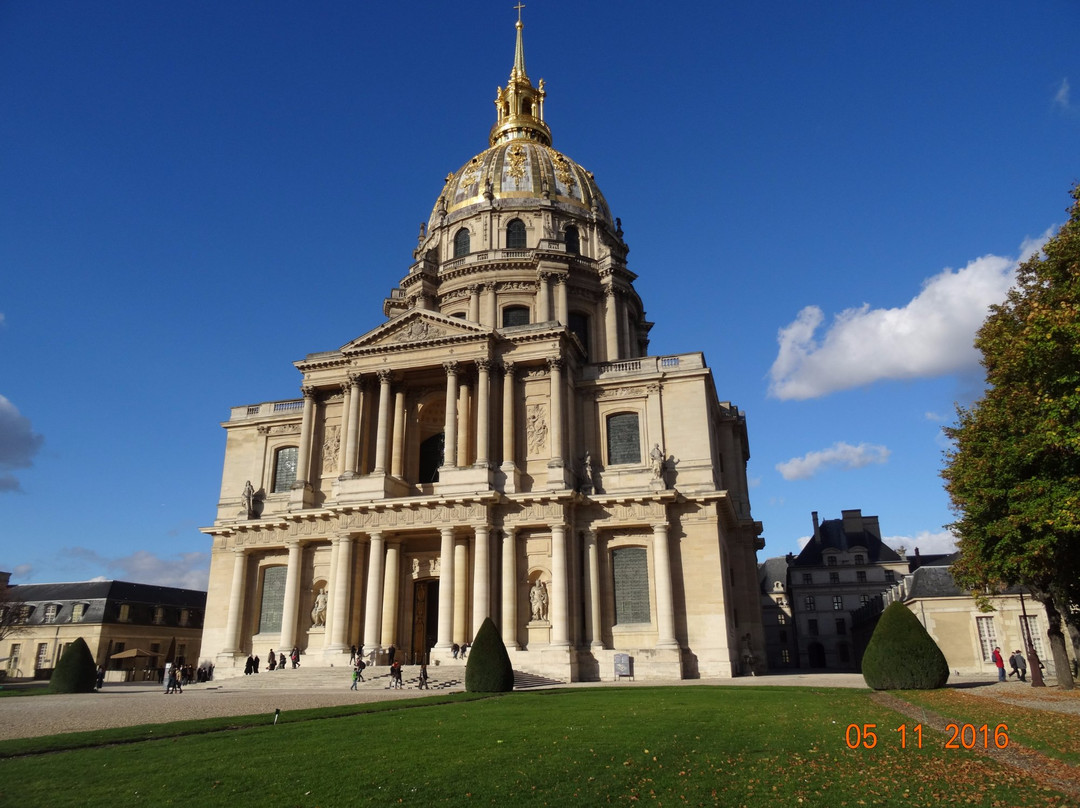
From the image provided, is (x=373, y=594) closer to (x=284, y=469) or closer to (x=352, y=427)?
(x=352, y=427)

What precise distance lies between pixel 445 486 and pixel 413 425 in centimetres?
605

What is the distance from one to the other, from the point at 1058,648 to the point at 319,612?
2955cm

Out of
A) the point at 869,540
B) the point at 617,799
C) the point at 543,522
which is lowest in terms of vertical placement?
the point at 617,799

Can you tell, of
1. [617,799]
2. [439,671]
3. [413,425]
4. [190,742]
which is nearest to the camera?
[617,799]

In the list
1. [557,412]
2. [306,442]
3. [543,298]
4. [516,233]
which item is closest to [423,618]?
[306,442]

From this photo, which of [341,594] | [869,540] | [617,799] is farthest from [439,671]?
[869,540]

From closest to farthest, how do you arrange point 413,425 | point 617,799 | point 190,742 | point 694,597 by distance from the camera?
1. point 617,799
2. point 190,742
3. point 694,597
4. point 413,425

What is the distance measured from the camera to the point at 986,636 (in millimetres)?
42344

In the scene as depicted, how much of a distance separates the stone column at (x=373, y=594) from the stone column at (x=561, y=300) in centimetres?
1776

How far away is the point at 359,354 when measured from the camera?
133 feet

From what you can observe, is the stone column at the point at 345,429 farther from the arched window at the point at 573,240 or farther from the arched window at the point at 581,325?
the arched window at the point at 573,240

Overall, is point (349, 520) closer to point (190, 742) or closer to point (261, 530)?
point (261, 530)

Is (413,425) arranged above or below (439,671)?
above

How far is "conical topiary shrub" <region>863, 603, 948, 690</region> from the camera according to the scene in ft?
71.7
